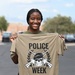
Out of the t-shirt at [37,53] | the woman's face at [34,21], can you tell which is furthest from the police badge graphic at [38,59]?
the woman's face at [34,21]

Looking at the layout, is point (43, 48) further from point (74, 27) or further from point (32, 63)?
point (74, 27)

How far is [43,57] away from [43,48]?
11 centimetres

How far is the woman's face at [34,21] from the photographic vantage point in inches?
161

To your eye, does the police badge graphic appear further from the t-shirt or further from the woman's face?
the woman's face

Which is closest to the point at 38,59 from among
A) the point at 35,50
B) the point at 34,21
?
the point at 35,50

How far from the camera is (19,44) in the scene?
4125mm

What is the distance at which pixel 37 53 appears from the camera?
4035 millimetres

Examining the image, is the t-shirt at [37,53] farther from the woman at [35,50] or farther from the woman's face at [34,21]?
the woman's face at [34,21]

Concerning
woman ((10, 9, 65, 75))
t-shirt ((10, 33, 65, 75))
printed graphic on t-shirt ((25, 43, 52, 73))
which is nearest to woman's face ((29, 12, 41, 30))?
woman ((10, 9, 65, 75))

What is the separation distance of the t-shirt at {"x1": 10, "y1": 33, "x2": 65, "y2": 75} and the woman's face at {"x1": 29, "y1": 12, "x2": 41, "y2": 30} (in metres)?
0.10

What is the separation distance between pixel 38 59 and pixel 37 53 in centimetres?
8

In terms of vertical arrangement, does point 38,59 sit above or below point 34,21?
below

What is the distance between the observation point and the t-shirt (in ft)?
13.2

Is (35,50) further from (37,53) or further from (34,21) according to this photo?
(34,21)
